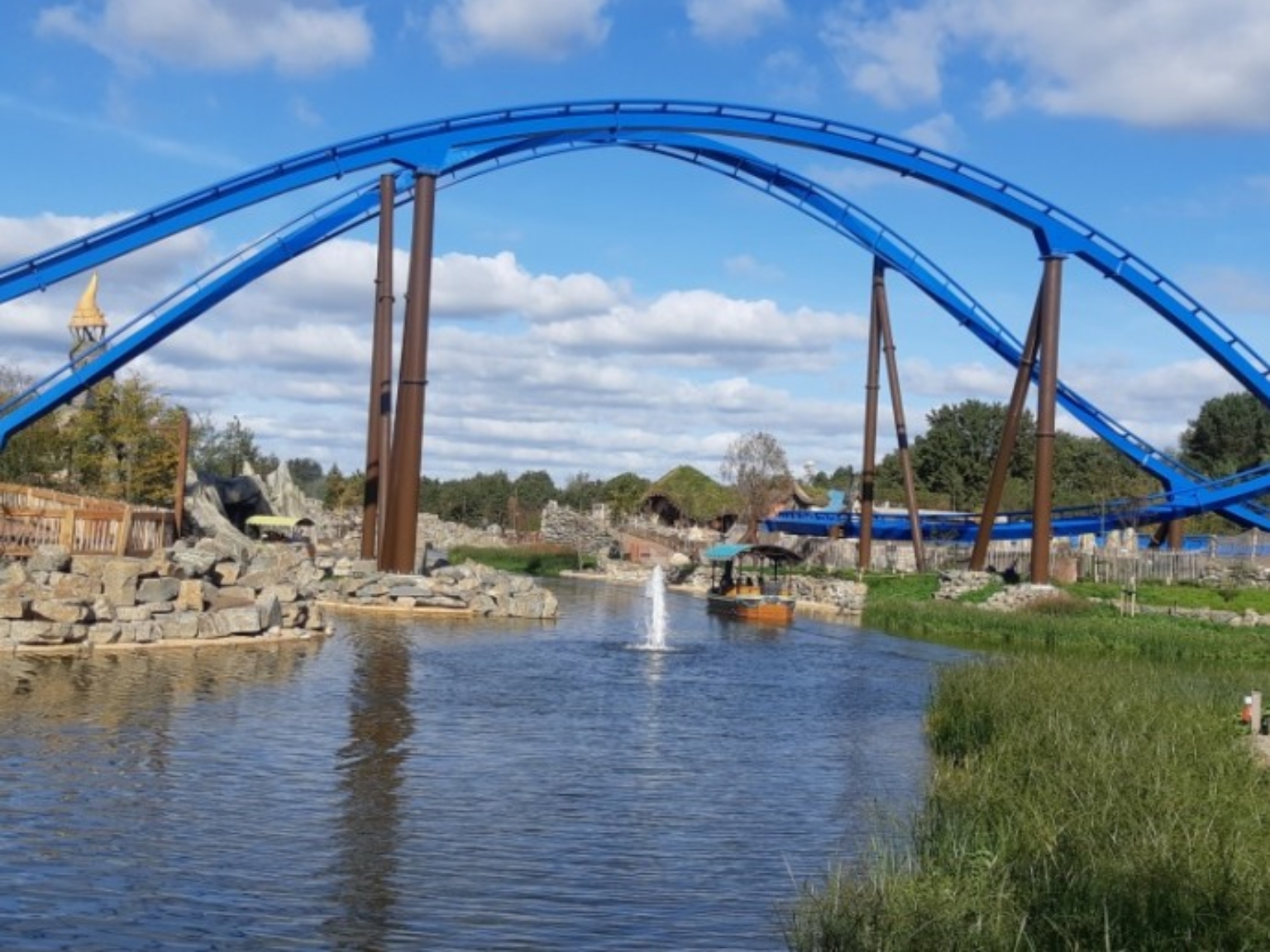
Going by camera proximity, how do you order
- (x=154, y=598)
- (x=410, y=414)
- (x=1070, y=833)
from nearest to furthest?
(x=1070, y=833) < (x=154, y=598) < (x=410, y=414)

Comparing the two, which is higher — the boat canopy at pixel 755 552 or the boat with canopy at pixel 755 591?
the boat canopy at pixel 755 552

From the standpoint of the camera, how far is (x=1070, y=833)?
10141mm

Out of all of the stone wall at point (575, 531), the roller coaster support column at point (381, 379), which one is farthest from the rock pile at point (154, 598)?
the stone wall at point (575, 531)

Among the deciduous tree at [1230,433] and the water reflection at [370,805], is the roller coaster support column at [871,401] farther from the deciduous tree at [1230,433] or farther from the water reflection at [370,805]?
the deciduous tree at [1230,433]

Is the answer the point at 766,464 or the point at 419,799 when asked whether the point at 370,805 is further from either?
the point at 766,464

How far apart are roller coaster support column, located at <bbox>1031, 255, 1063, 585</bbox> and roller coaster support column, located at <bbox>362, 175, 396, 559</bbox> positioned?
20229mm

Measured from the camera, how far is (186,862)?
11594 mm

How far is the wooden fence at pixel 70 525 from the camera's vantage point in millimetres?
Answer: 31136

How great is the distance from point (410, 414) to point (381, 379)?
5143 mm

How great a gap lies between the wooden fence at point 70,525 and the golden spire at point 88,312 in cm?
3237

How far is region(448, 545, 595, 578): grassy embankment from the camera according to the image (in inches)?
3265

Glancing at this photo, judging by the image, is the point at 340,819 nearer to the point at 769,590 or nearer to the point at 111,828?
the point at 111,828

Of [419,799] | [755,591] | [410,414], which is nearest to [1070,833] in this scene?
[419,799]

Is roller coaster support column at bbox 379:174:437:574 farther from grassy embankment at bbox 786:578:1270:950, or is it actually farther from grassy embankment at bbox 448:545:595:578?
grassy embankment at bbox 448:545:595:578
